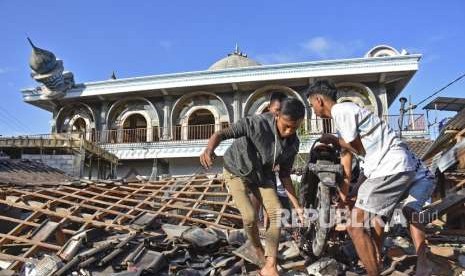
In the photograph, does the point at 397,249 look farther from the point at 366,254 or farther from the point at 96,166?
the point at 96,166

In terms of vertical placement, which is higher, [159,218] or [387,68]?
[387,68]

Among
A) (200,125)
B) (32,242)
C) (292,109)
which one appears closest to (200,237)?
(292,109)

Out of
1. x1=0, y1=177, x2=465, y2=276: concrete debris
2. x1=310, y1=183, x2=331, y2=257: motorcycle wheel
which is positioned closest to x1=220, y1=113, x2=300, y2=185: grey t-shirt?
x1=310, y1=183, x2=331, y2=257: motorcycle wheel

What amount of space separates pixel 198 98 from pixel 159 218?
43.2ft

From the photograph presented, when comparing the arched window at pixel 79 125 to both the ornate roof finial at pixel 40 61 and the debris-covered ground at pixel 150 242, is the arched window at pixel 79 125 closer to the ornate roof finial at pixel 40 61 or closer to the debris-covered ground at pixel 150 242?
the ornate roof finial at pixel 40 61

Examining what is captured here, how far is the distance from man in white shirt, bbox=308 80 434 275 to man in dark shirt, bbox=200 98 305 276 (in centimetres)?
54

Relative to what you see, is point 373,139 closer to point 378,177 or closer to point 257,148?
point 378,177

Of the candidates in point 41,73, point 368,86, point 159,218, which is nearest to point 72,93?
point 41,73

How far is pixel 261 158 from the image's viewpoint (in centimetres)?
342

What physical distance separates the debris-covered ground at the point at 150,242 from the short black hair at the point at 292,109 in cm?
122

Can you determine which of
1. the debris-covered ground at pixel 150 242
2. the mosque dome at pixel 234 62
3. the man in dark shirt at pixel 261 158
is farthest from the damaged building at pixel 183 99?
the man in dark shirt at pixel 261 158

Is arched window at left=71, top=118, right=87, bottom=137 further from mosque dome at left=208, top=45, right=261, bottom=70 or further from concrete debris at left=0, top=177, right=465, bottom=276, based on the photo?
concrete debris at left=0, top=177, right=465, bottom=276

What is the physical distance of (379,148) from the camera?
2811 mm

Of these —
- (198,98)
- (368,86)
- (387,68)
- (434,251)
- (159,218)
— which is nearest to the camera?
(434,251)
